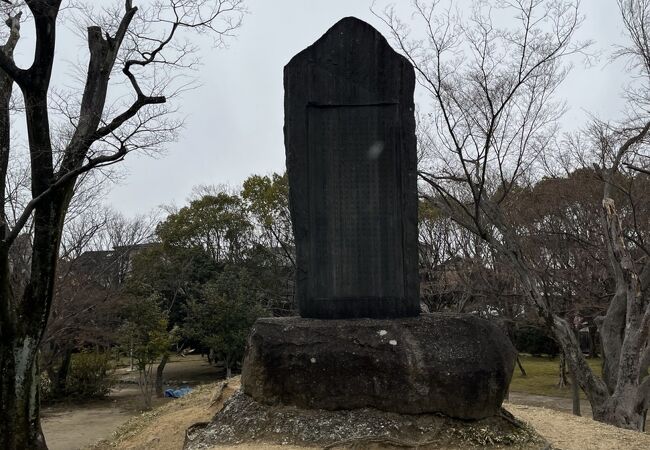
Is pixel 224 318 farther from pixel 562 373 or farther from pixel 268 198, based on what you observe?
pixel 562 373

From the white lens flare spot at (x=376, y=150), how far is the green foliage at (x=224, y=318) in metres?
16.0

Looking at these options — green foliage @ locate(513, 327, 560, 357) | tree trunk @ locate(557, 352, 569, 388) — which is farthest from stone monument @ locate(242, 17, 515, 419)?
green foliage @ locate(513, 327, 560, 357)

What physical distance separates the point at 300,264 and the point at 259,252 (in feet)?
67.5

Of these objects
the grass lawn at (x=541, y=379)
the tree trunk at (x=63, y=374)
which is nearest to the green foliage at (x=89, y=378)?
the tree trunk at (x=63, y=374)

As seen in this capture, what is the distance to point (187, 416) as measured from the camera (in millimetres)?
7738

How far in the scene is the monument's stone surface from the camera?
508 centimetres

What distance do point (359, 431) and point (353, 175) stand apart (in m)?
2.57

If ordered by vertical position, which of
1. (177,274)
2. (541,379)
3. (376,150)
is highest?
(177,274)

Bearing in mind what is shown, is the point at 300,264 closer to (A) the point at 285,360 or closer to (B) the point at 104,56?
(A) the point at 285,360

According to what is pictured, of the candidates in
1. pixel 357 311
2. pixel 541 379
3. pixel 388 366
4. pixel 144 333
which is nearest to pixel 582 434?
pixel 388 366

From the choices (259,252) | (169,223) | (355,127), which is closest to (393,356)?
(355,127)

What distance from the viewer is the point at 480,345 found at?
5.28 metres

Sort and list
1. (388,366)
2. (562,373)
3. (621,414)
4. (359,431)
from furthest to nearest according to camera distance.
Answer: (562,373) < (621,414) < (388,366) < (359,431)

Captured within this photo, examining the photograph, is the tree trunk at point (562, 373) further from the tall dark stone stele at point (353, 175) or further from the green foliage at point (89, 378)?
the green foliage at point (89, 378)
